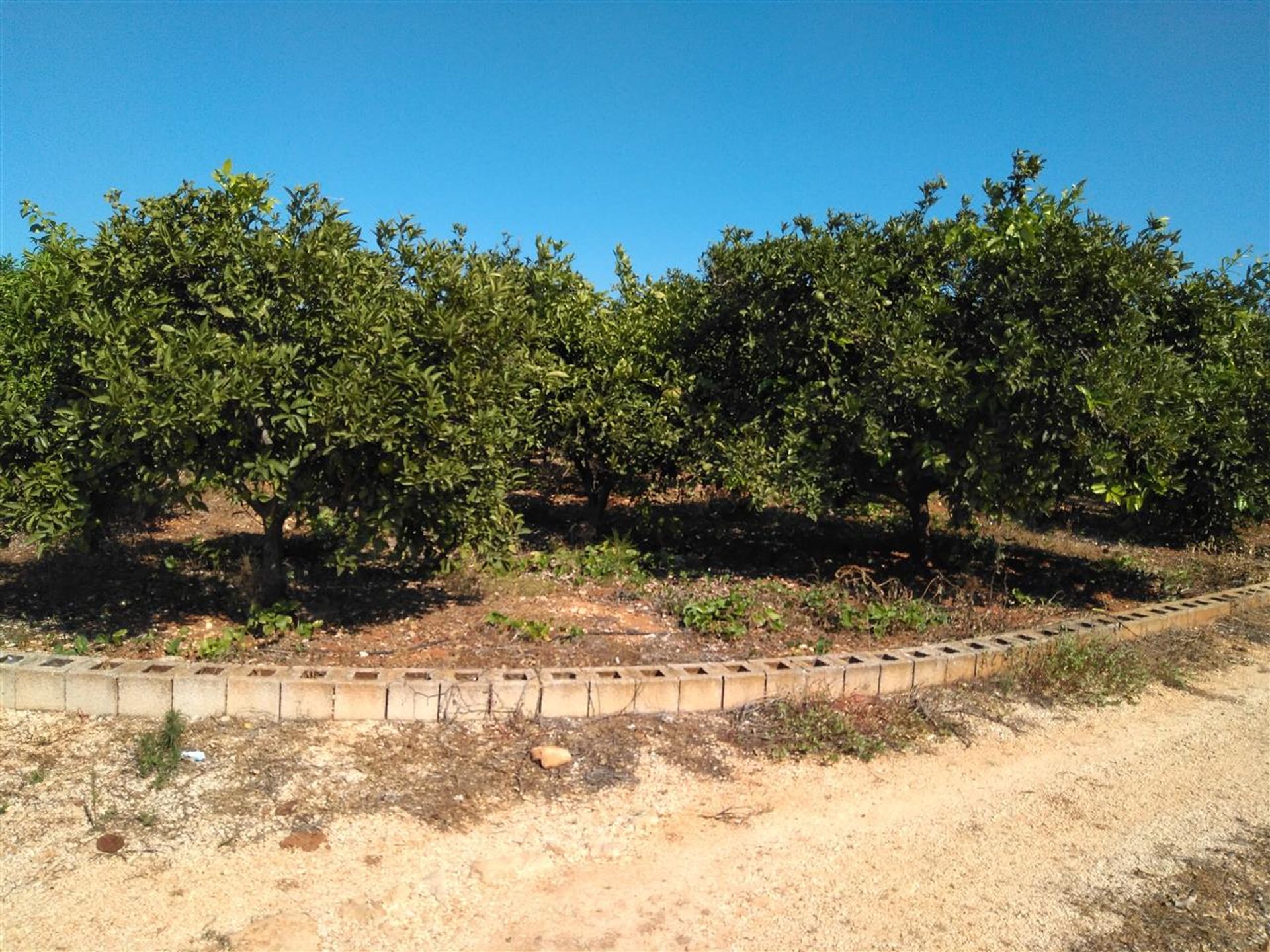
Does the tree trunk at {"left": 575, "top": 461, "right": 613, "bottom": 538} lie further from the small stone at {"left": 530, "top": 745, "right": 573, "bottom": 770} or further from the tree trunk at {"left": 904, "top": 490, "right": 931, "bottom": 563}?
the small stone at {"left": 530, "top": 745, "right": 573, "bottom": 770}

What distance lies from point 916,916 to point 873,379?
4.55 meters

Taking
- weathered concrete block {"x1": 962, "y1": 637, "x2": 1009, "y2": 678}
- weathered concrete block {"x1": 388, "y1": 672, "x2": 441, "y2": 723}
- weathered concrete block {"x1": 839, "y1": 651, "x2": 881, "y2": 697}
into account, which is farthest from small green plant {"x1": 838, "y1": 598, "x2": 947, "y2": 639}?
weathered concrete block {"x1": 388, "y1": 672, "x2": 441, "y2": 723}

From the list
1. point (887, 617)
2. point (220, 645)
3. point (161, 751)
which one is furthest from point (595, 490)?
point (161, 751)

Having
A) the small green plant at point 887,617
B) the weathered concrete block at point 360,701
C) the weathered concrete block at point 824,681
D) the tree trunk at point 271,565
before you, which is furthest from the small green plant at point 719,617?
the tree trunk at point 271,565

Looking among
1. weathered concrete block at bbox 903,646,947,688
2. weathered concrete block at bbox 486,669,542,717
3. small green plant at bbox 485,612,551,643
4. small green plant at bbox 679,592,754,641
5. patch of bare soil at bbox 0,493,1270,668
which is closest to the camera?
weathered concrete block at bbox 486,669,542,717

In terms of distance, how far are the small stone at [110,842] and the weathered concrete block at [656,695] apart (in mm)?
2450

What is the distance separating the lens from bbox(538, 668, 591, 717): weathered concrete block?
16.0 ft

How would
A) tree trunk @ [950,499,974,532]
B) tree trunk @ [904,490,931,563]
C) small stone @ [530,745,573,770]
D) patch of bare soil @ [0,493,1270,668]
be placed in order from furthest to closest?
1. tree trunk @ [904,490,931,563]
2. tree trunk @ [950,499,974,532]
3. patch of bare soil @ [0,493,1270,668]
4. small stone @ [530,745,573,770]

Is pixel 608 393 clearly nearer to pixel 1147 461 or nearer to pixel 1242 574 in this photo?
pixel 1147 461

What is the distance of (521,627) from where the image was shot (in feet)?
20.0

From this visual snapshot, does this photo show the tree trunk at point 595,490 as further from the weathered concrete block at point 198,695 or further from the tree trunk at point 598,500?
the weathered concrete block at point 198,695

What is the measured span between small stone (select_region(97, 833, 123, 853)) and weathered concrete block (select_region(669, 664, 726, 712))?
272 cm

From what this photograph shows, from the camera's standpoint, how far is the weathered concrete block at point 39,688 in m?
4.71

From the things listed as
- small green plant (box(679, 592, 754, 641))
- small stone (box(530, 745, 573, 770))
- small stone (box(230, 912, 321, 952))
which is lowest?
small stone (box(230, 912, 321, 952))
